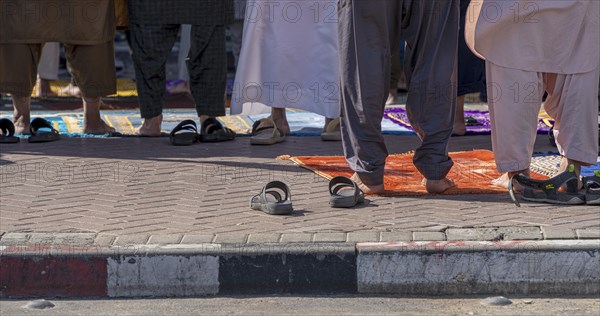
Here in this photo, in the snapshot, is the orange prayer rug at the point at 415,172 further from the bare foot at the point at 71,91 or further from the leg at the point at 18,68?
the bare foot at the point at 71,91

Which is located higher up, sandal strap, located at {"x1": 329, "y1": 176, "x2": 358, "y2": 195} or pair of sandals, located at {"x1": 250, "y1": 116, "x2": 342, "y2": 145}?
sandal strap, located at {"x1": 329, "y1": 176, "x2": 358, "y2": 195}

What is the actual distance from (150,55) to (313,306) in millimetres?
3427

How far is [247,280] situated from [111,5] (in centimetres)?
352

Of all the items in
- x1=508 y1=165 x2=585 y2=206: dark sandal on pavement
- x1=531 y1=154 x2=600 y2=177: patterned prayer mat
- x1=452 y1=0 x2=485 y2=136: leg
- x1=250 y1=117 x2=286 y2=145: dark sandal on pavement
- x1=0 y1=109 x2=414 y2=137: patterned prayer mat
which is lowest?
x1=0 y1=109 x2=414 y2=137: patterned prayer mat

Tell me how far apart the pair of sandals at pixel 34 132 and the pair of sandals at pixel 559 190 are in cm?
326

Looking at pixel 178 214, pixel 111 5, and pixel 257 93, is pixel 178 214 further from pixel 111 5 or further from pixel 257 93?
pixel 111 5

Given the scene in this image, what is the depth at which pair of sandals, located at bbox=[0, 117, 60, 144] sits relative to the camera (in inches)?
280

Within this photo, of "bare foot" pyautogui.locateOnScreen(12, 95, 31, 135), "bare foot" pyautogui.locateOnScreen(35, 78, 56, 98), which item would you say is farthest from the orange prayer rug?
"bare foot" pyautogui.locateOnScreen(35, 78, 56, 98)

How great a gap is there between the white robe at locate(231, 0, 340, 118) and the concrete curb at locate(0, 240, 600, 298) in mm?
2760

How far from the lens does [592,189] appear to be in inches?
205

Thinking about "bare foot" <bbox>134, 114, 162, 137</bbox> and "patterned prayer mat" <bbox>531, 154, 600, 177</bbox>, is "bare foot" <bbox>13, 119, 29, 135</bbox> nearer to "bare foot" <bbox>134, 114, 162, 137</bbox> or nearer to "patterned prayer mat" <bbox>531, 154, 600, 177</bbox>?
"bare foot" <bbox>134, 114, 162, 137</bbox>

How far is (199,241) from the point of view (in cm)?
452

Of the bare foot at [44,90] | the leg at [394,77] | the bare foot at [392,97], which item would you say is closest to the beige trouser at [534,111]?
the leg at [394,77]

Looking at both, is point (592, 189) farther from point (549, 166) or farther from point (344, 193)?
point (344, 193)
